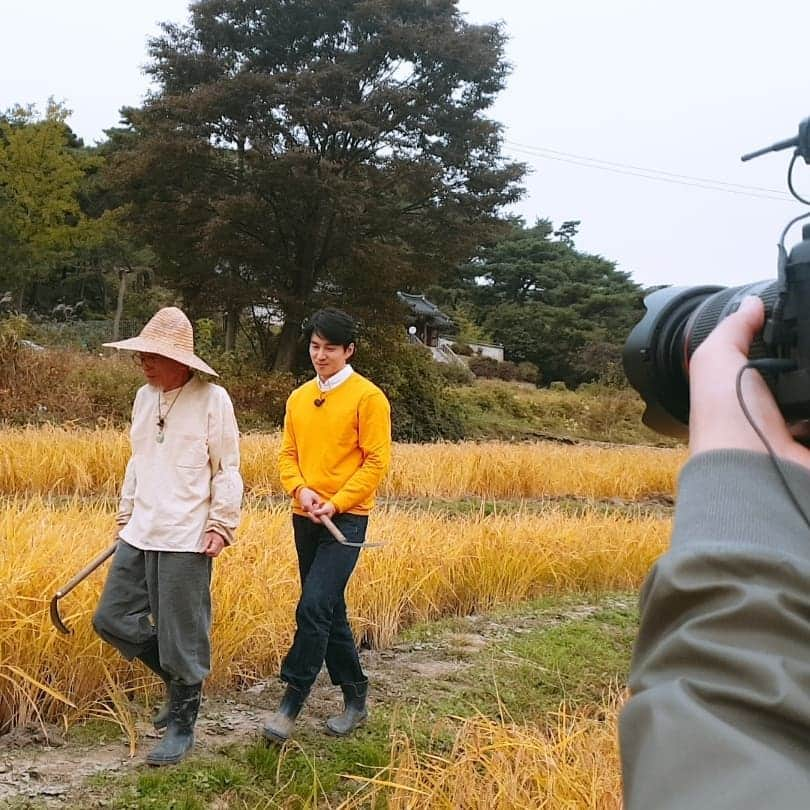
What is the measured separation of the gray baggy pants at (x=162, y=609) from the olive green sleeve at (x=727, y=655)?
2154 millimetres

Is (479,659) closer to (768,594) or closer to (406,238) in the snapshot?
(768,594)

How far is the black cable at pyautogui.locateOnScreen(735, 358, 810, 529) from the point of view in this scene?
677mm

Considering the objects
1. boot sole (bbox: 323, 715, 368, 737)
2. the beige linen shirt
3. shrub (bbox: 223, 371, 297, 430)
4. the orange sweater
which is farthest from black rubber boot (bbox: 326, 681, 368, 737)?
shrub (bbox: 223, 371, 297, 430)

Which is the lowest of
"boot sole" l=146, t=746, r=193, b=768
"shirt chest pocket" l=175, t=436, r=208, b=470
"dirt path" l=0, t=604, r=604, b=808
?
"dirt path" l=0, t=604, r=604, b=808

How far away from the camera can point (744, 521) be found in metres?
0.66

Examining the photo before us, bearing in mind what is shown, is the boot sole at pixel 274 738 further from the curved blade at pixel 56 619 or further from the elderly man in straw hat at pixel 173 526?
the curved blade at pixel 56 619

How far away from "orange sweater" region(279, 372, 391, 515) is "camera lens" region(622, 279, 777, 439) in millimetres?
1776

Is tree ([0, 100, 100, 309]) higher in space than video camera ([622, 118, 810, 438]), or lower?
higher

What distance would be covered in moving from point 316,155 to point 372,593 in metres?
12.0

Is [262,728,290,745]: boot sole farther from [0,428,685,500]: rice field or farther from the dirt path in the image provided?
[0,428,685,500]: rice field

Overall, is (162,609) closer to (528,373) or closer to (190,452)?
(190,452)

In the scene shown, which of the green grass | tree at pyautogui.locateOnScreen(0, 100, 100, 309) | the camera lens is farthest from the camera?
tree at pyautogui.locateOnScreen(0, 100, 100, 309)

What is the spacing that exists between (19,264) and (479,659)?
21.7 meters

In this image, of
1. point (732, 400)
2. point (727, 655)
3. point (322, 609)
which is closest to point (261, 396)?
point (322, 609)
